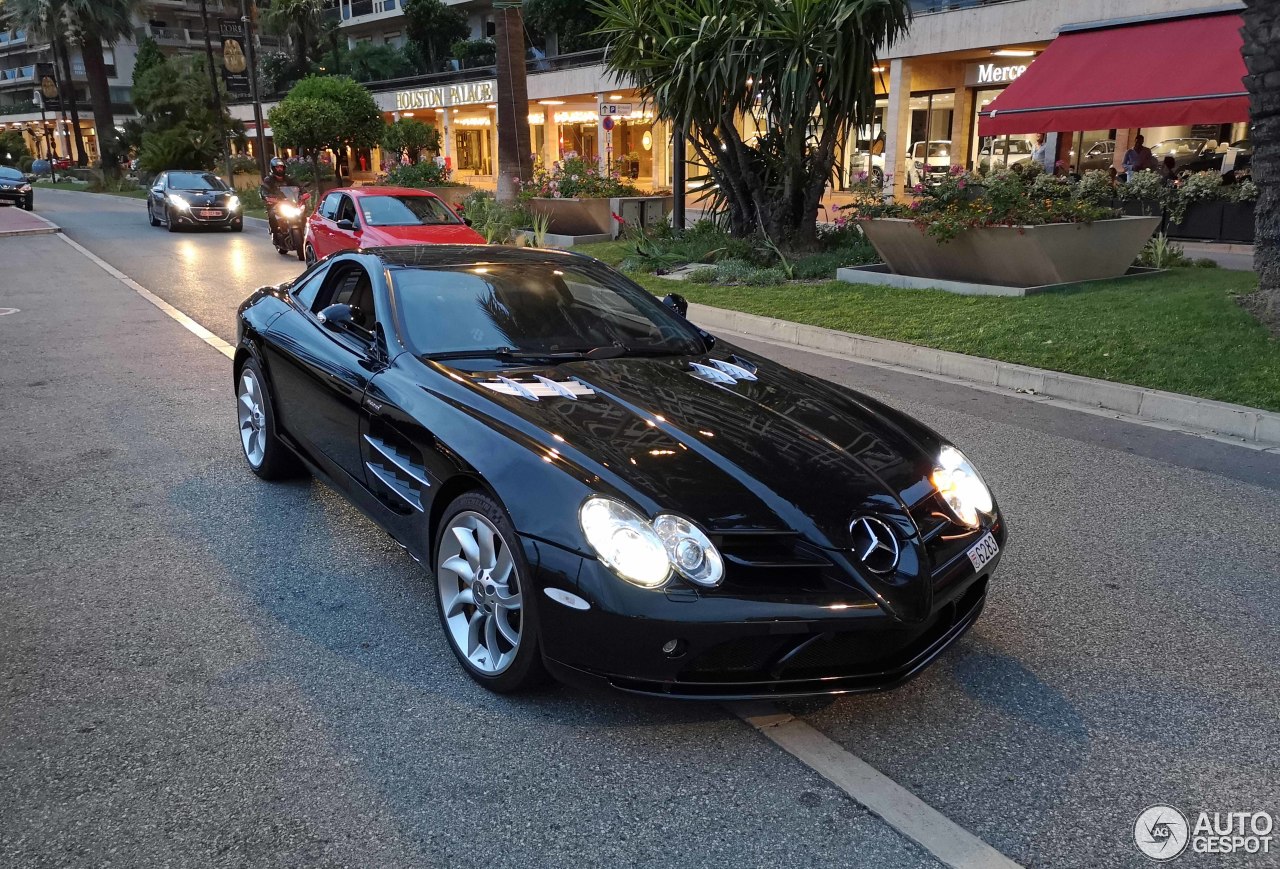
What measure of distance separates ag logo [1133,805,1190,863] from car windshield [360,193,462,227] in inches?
492

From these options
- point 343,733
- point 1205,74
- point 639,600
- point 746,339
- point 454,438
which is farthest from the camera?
point 1205,74

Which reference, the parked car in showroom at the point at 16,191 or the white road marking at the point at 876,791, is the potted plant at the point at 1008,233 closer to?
the white road marking at the point at 876,791

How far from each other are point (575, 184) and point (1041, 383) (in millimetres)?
13874

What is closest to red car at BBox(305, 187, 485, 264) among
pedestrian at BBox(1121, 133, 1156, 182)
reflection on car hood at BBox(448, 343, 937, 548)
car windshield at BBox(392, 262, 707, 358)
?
car windshield at BBox(392, 262, 707, 358)

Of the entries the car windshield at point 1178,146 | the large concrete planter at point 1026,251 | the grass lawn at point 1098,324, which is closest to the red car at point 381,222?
the grass lawn at point 1098,324

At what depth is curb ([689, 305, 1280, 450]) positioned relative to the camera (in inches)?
268

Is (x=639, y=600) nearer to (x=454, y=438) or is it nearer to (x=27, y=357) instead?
(x=454, y=438)

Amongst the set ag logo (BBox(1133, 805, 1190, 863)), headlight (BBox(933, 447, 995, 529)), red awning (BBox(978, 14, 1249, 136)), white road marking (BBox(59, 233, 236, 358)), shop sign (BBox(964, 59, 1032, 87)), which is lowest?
ag logo (BBox(1133, 805, 1190, 863))

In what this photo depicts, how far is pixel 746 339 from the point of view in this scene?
1084 cm

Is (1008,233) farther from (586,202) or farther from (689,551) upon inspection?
(586,202)

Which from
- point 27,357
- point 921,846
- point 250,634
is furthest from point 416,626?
point 27,357

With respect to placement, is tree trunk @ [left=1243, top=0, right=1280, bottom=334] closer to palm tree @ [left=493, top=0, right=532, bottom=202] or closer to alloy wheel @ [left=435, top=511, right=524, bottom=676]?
alloy wheel @ [left=435, top=511, right=524, bottom=676]

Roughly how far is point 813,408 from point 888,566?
108cm

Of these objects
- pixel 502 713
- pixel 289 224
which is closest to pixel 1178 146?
pixel 289 224
